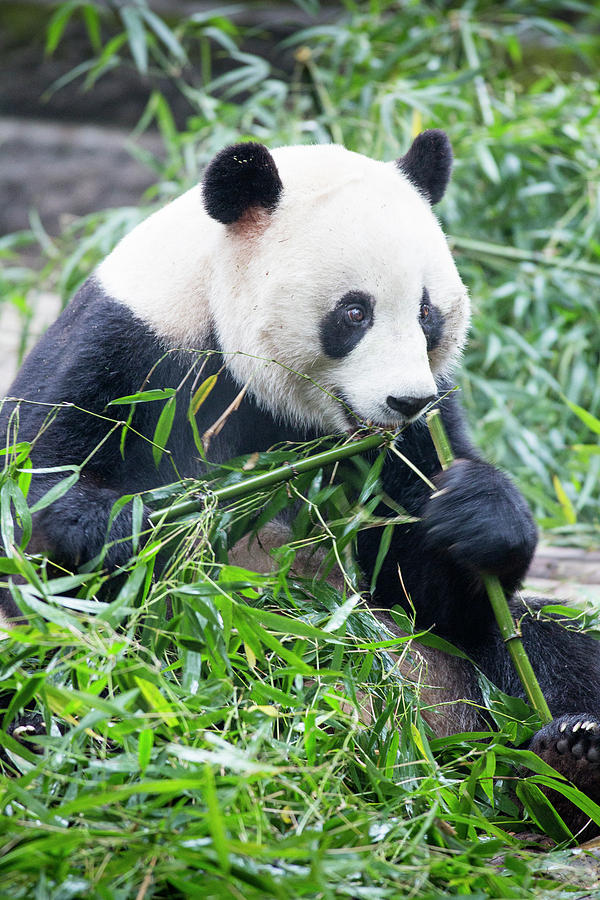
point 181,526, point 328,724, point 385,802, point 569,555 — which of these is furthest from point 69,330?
point 569,555

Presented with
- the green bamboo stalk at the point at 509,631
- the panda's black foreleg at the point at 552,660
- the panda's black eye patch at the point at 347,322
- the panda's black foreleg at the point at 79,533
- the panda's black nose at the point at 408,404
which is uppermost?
the panda's black eye patch at the point at 347,322

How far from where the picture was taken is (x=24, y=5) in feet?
22.3

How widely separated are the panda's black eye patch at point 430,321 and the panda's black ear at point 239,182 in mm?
447

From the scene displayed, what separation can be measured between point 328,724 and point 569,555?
6.96 ft

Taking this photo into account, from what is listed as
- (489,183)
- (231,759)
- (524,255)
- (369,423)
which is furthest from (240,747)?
(489,183)

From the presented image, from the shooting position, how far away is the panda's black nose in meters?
1.94

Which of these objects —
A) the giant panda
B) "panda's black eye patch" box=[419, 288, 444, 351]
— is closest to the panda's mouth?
the giant panda

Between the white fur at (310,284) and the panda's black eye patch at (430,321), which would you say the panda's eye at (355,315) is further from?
the panda's black eye patch at (430,321)

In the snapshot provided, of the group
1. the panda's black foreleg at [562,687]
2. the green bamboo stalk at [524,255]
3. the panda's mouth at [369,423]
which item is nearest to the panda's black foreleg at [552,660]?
the panda's black foreleg at [562,687]

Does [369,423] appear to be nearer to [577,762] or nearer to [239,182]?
[239,182]

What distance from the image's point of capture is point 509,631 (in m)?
1.93

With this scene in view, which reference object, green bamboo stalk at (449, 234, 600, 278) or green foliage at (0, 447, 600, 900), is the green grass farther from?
green bamboo stalk at (449, 234, 600, 278)

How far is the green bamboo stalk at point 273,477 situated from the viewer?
180 cm

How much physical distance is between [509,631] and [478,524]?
262 millimetres
